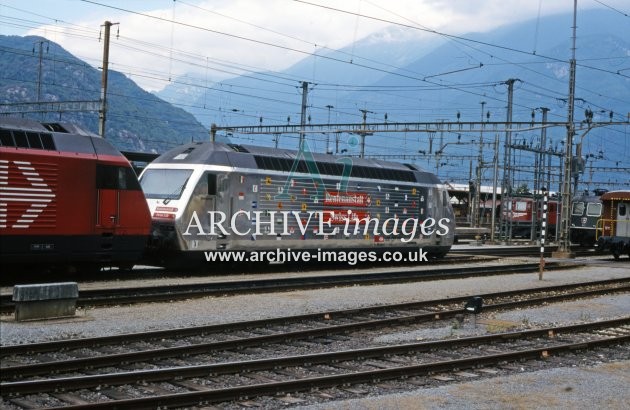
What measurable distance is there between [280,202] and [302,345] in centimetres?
1095

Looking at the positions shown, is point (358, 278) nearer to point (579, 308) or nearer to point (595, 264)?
point (579, 308)

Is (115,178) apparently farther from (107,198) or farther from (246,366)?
(246,366)

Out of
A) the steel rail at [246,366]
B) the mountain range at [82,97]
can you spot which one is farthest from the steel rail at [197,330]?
the mountain range at [82,97]

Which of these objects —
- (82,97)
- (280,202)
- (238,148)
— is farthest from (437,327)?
(82,97)

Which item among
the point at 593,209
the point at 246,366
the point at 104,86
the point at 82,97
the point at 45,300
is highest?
the point at 82,97

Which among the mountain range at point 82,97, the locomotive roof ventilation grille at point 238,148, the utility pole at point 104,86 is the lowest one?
the locomotive roof ventilation grille at point 238,148

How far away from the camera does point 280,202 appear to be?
880 inches

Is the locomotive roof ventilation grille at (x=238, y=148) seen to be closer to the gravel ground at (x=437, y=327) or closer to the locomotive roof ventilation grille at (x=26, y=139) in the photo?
the gravel ground at (x=437, y=327)

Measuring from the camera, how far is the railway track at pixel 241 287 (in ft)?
48.3

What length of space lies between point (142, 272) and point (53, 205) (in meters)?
4.87

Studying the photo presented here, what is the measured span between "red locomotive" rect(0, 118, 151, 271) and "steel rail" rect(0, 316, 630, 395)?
866 cm

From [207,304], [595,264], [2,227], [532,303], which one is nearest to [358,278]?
[532,303]

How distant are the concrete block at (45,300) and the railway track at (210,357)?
7.71ft

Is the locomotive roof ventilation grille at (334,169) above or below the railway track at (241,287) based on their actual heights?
above
